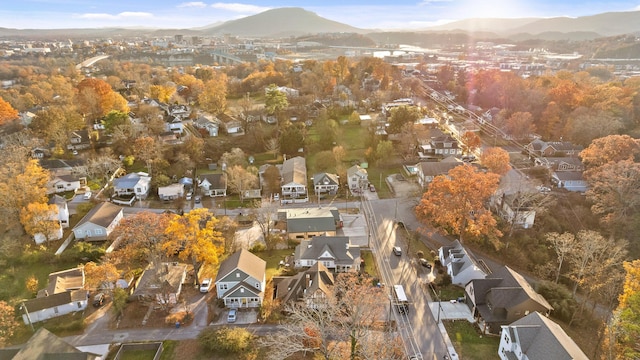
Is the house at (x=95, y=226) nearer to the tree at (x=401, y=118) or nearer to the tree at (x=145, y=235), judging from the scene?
the tree at (x=145, y=235)

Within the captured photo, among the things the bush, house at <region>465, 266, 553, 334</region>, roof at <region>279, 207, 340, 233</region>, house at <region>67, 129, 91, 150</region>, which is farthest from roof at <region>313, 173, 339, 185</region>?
house at <region>67, 129, 91, 150</region>

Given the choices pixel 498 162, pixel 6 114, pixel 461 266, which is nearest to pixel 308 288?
pixel 461 266

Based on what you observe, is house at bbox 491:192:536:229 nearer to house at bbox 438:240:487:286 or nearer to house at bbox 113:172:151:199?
house at bbox 438:240:487:286

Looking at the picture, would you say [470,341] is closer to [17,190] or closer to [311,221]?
[311,221]

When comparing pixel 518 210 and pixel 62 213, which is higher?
pixel 518 210

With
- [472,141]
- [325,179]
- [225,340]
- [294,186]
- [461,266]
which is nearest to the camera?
[225,340]

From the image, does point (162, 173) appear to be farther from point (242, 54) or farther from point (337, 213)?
point (242, 54)
